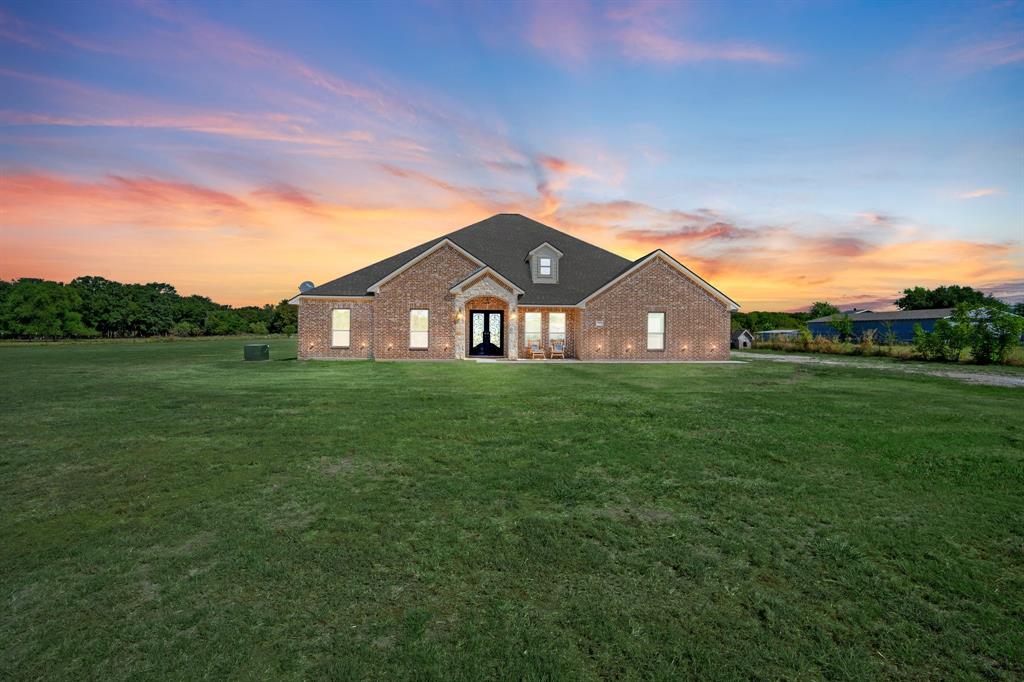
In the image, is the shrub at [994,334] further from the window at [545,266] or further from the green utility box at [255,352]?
the green utility box at [255,352]

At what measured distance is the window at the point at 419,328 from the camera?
25.5 m

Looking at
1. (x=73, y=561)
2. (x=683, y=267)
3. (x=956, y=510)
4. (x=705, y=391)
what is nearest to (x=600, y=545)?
(x=956, y=510)

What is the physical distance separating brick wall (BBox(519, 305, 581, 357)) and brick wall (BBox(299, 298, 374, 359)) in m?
8.40

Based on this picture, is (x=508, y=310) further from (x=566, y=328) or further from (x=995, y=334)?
(x=995, y=334)

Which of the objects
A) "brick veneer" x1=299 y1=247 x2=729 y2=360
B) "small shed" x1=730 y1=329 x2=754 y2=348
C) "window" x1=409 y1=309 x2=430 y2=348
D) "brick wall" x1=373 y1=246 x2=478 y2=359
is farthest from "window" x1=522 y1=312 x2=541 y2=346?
"small shed" x1=730 y1=329 x2=754 y2=348

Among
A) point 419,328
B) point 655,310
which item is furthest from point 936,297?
point 419,328

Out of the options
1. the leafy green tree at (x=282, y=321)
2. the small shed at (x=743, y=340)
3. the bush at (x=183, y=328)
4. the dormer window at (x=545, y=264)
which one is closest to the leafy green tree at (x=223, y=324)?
the bush at (x=183, y=328)

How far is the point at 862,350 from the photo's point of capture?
96.3ft

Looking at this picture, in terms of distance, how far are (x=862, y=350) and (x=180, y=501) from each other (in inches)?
1396

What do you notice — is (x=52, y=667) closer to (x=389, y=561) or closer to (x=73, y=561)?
(x=73, y=561)

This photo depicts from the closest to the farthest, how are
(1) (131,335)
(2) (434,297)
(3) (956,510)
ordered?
(3) (956,510), (2) (434,297), (1) (131,335)

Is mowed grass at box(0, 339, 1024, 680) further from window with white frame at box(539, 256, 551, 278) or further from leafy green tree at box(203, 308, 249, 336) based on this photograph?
leafy green tree at box(203, 308, 249, 336)

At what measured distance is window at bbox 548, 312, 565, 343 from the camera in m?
27.1

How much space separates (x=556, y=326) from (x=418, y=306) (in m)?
8.03
